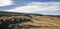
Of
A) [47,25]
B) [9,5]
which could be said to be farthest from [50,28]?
[9,5]

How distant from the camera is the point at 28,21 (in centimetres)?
95

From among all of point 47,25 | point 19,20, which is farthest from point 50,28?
point 19,20

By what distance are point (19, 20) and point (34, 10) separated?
15cm

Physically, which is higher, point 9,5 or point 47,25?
point 9,5

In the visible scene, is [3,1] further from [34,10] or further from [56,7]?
[56,7]

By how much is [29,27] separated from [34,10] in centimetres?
15

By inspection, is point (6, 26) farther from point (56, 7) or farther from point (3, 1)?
point (56, 7)

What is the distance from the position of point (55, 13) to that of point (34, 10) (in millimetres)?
178

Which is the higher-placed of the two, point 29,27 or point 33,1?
point 33,1

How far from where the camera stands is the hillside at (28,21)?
0.92m

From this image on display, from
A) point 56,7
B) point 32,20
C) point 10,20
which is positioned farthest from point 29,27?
point 56,7

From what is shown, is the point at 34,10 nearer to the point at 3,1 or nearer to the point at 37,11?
the point at 37,11

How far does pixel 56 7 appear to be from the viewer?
3.09 feet

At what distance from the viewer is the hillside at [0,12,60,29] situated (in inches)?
36.4
